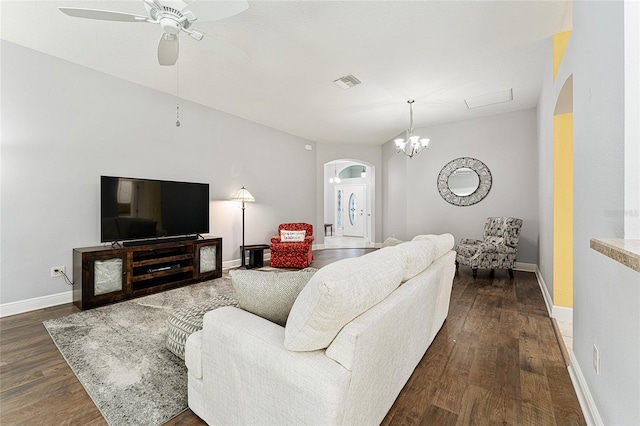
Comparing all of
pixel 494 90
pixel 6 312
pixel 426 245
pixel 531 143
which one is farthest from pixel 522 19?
pixel 6 312

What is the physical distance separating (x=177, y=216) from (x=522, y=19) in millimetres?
4588

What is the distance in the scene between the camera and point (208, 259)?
4.34 m

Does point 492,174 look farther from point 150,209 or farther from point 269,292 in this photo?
point 150,209

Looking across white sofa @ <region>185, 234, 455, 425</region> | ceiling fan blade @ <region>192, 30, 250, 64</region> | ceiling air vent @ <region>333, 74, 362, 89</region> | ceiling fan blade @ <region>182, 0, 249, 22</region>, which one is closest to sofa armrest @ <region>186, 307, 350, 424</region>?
white sofa @ <region>185, 234, 455, 425</region>

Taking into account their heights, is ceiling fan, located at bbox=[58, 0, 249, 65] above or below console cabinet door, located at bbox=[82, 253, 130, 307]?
above

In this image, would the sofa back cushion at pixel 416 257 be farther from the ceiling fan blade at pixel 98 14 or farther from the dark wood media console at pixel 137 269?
the dark wood media console at pixel 137 269

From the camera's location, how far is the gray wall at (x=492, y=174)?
16.3 ft

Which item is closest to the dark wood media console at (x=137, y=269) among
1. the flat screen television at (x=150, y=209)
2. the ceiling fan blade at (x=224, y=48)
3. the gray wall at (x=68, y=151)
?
the flat screen television at (x=150, y=209)

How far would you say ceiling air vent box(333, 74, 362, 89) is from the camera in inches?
144

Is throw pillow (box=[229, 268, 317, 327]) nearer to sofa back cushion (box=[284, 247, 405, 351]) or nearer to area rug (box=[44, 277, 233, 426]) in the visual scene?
sofa back cushion (box=[284, 247, 405, 351])

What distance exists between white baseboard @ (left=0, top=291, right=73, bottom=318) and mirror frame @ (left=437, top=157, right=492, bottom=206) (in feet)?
20.4

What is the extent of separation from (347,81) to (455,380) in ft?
11.4

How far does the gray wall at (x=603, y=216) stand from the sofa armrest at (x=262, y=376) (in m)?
1.07

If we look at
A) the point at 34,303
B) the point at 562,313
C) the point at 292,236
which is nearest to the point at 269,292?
the point at 562,313
